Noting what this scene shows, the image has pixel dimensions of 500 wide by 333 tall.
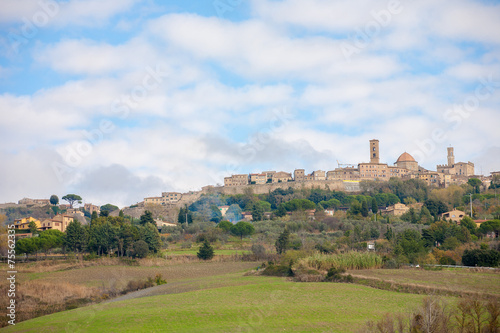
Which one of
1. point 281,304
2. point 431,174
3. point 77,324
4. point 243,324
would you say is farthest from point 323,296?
point 431,174

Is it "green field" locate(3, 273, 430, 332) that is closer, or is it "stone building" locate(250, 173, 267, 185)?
"green field" locate(3, 273, 430, 332)

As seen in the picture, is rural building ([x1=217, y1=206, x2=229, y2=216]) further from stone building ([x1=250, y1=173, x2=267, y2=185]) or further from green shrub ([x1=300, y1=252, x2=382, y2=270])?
green shrub ([x1=300, y1=252, x2=382, y2=270])

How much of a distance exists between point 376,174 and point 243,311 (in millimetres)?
95060

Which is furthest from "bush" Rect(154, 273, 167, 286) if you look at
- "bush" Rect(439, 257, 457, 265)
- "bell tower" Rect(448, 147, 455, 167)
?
"bell tower" Rect(448, 147, 455, 167)

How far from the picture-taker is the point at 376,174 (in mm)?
108562

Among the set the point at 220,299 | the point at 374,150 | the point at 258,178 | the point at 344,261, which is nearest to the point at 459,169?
the point at 374,150

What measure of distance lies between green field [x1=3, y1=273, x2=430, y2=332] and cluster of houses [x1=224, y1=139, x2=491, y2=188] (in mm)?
82744

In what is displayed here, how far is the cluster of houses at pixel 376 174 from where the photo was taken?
343 ft

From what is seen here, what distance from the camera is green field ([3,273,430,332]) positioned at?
1557 centimetres

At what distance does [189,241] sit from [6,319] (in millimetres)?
34009

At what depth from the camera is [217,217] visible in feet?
274

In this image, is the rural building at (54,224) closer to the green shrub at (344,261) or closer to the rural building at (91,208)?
the green shrub at (344,261)

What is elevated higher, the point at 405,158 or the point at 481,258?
the point at 405,158

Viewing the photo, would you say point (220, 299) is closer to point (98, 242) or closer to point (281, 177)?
point (98, 242)
